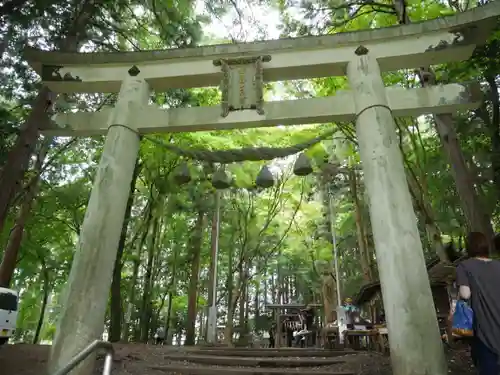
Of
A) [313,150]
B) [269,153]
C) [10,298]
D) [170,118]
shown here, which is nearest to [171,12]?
[170,118]

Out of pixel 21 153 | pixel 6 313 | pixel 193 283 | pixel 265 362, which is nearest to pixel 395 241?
pixel 265 362

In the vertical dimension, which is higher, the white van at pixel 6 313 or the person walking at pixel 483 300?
the white van at pixel 6 313

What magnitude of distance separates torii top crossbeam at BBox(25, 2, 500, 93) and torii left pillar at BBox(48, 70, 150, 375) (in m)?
0.62

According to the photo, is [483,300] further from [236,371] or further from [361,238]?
[361,238]

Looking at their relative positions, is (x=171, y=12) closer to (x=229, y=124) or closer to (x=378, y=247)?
(x=229, y=124)

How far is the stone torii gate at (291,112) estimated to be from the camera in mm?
4223

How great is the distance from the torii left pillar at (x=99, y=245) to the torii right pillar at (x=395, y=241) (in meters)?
3.49

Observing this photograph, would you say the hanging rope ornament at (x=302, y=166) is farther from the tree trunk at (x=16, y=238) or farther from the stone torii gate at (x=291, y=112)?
the tree trunk at (x=16, y=238)

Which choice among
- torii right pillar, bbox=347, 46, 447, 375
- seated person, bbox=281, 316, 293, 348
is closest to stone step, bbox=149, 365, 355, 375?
torii right pillar, bbox=347, 46, 447, 375

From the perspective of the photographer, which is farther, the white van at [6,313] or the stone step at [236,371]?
the white van at [6,313]

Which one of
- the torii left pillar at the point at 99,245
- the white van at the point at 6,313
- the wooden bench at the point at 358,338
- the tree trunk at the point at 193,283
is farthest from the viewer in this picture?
the tree trunk at the point at 193,283

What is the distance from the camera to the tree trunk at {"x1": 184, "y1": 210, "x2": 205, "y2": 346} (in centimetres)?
1489

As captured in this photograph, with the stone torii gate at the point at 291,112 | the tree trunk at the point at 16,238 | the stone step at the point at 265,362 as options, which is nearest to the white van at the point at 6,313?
the tree trunk at the point at 16,238

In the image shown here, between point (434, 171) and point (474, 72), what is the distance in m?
5.11
